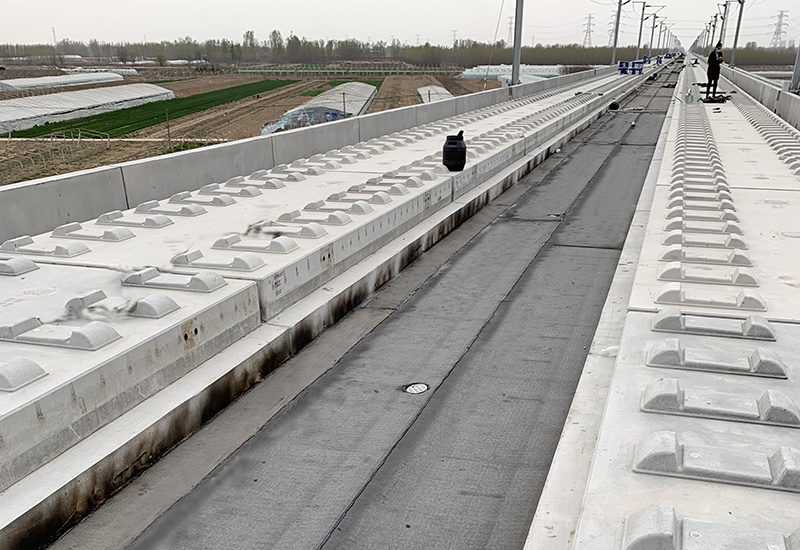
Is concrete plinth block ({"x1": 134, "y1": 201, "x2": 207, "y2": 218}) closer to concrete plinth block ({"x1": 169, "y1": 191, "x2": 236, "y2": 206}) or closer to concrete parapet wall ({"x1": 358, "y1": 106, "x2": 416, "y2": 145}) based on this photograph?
concrete plinth block ({"x1": 169, "y1": 191, "x2": 236, "y2": 206})

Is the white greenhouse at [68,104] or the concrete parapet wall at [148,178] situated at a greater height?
the concrete parapet wall at [148,178]

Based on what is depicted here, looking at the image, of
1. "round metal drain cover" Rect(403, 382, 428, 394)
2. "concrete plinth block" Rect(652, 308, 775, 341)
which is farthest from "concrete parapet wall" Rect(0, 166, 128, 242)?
"concrete plinth block" Rect(652, 308, 775, 341)

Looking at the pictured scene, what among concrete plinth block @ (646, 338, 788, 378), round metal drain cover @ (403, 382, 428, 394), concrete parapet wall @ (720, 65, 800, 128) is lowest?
round metal drain cover @ (403, 382, 428, 394)

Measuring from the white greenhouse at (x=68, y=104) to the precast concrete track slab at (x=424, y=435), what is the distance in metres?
37.6

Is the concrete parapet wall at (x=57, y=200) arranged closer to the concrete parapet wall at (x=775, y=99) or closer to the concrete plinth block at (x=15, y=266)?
the concrete plinth block at (x=15, y=266)

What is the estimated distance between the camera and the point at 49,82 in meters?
62.2

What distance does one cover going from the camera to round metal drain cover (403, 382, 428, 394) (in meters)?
4.59

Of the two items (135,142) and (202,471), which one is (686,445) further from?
(135,142)

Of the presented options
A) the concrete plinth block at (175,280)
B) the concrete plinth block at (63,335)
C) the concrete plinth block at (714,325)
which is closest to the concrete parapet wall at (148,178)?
the concrete plinth block at (175,280)

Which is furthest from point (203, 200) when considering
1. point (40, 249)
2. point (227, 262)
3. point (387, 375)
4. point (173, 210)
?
point (387, 375)

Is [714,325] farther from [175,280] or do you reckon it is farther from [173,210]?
[173,210]

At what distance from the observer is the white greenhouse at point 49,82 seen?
2217 inches

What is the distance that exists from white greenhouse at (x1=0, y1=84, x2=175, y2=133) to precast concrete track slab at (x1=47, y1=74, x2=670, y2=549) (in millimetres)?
37573

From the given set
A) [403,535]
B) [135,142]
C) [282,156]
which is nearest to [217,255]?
[403,535]
